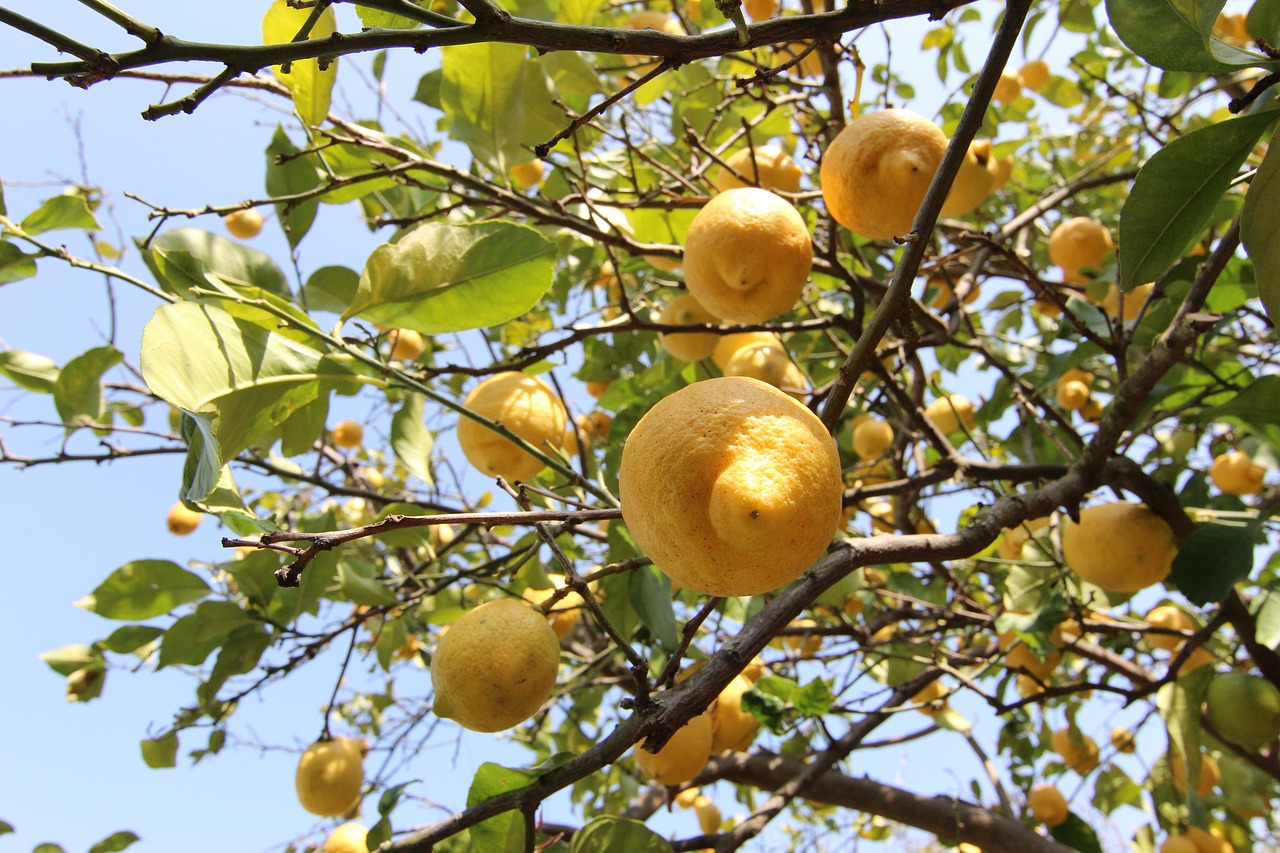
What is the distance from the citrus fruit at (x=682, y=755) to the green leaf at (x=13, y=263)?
4.53ft

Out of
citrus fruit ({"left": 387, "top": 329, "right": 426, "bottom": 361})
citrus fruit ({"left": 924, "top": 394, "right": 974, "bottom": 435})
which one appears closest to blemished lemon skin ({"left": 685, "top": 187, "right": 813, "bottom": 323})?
citrus fruit ({"left": 387, "top": 329, "right": 426, "bottom": 361})

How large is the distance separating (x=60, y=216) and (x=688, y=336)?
4.11 feet

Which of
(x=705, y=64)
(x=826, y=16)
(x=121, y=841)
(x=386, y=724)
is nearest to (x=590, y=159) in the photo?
(x=705, y=64)

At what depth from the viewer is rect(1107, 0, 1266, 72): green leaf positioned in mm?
783

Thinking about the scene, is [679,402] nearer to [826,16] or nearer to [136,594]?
[826,16]

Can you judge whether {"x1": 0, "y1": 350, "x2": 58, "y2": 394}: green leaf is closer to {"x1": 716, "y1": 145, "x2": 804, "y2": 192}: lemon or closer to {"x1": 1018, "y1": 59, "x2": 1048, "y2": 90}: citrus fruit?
{"x1": 716, "y1": 145, "x2": 804, "y2": 192}: lemon

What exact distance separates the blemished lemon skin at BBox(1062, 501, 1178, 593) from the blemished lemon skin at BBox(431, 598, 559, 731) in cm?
113

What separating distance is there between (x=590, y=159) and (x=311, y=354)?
122 centimetres

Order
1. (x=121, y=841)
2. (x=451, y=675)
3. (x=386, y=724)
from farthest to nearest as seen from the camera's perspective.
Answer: (x=386, y=724)
(x=121, y=841)
(x=451, y=675)

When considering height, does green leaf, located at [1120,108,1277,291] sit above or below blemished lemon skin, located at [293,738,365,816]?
above

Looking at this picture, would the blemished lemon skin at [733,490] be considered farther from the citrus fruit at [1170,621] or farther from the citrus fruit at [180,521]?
the citrus fruit at [180,521]

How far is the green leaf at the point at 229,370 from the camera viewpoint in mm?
869

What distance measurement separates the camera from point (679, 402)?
0.83 meters

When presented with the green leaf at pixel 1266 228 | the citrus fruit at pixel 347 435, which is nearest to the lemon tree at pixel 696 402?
the green leaf at pixel 1266 228
